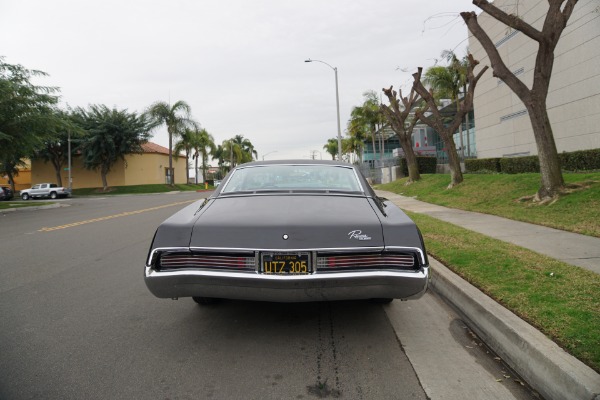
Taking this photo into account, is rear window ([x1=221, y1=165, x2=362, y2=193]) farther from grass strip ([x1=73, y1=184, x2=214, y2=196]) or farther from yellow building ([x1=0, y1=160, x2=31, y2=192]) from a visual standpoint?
yellow building ([x1=0, y1=160, x2=31, y2=192])

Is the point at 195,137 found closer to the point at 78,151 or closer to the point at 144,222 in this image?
the point at 78,151

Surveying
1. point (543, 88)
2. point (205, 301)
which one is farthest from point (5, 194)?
point (543, 88)

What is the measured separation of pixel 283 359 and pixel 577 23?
2388 centimetres

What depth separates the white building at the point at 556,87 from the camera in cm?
1936

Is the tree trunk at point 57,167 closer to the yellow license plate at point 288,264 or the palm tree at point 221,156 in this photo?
the palm tree at point 221,156

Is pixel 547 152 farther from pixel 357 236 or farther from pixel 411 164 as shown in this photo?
pixel 411 164

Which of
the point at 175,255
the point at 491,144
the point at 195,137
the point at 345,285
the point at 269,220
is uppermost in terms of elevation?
the point at 195,137

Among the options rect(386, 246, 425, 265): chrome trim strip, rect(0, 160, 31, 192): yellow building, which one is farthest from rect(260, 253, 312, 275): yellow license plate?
rect(0, 160, 31, 192): yellow building

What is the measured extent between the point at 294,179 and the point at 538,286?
2.75 meters

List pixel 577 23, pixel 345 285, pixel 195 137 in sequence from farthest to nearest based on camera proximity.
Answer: pixel 195 137
pixel 577 23
pixel 345 285

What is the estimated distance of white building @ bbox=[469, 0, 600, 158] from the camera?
19359mm

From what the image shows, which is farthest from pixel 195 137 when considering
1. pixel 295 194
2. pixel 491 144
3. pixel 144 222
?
pixel 295 194

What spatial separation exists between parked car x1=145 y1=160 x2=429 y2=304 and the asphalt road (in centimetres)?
50

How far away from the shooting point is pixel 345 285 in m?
2.97
